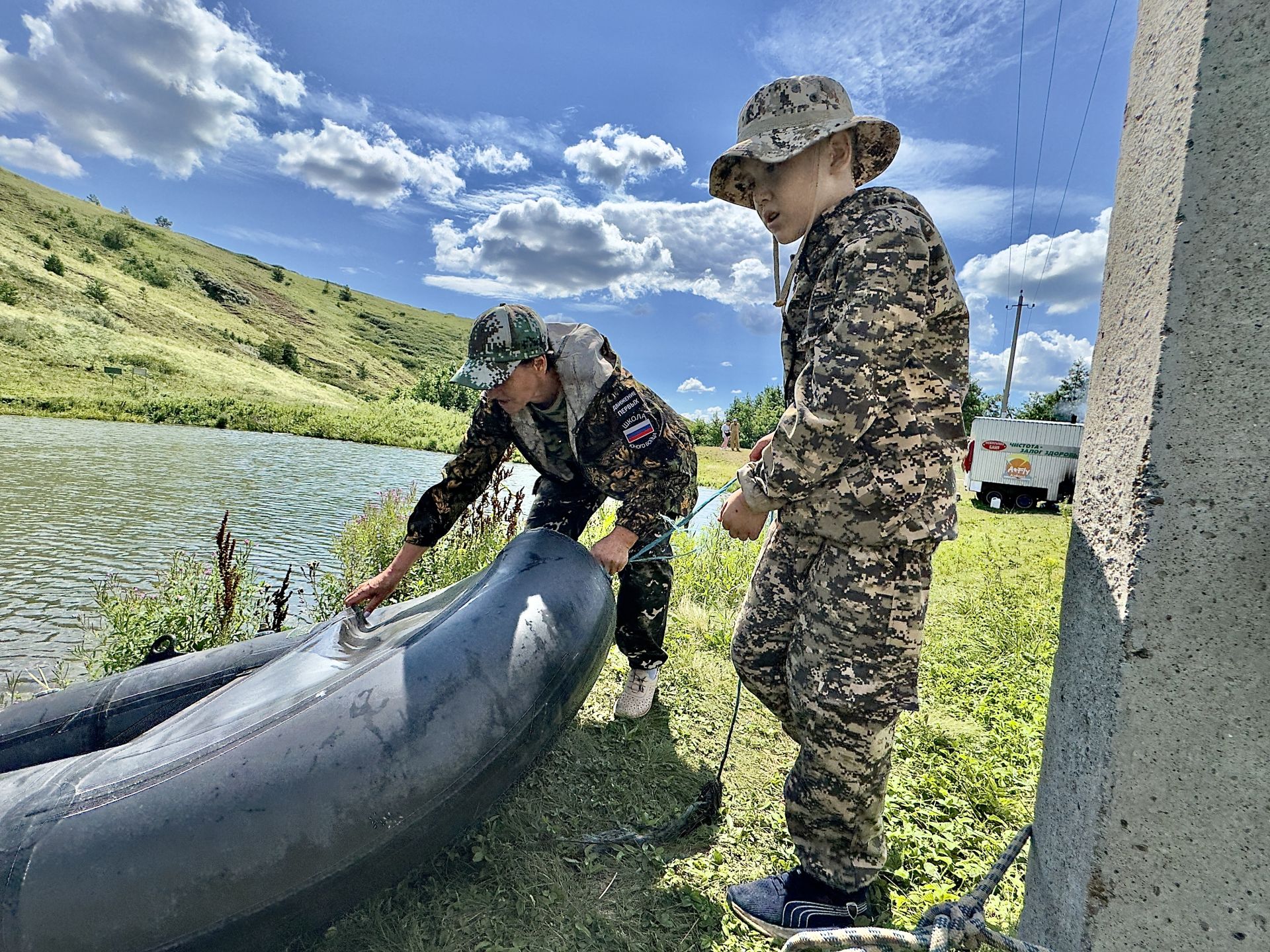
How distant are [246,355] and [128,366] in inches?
804

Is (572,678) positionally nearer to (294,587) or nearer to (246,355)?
(294,587)

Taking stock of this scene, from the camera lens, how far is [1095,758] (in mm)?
1284

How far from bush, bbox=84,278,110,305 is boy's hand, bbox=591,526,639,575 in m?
52.7

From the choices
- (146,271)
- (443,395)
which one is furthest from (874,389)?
(146,271)

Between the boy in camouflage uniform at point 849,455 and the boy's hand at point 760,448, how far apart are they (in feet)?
0.09

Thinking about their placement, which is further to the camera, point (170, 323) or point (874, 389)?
point (170, 323)

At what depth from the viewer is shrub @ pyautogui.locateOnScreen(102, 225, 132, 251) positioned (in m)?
70.1

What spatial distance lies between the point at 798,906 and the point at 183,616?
4.00 m

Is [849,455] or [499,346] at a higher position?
[499,346]

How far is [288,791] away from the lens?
1619mm

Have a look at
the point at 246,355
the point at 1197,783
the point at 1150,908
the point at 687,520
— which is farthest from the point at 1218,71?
the point at 246,355

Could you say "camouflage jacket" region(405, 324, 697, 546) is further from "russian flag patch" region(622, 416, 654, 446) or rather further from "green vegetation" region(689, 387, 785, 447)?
"green vegetation" region(689, 387, 785, 447)

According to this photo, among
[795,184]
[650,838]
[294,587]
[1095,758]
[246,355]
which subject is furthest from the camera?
[246,355]

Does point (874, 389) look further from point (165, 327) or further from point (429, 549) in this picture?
point (165, 327)
